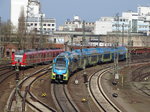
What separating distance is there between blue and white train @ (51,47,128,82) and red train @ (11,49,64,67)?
5419 mm

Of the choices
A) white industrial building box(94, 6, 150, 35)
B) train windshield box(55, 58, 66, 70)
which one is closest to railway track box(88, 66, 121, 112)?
train windshield box(55, 58, 66, 70)

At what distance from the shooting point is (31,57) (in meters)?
41.5

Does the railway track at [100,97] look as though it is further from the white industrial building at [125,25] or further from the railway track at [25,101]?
the white industrial building at [125,25]

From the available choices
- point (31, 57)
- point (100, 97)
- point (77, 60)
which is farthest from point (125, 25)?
point (100, 97)

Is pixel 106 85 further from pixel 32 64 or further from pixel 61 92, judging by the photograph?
pixel 32 64

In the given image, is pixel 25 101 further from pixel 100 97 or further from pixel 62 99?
pixel 100 97

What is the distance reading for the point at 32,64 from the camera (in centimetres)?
4247

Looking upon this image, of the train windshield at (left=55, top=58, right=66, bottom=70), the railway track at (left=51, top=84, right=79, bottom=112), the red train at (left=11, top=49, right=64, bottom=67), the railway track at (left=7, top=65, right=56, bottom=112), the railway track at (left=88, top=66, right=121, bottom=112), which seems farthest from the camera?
the red train at (left=11, top=49, right=64, bottom=67)

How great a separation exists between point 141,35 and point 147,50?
28720mm

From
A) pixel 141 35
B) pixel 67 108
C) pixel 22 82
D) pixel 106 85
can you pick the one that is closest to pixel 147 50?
pixel 141 35

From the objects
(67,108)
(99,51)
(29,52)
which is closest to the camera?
(67,108)

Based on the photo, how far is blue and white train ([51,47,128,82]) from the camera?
100 feet

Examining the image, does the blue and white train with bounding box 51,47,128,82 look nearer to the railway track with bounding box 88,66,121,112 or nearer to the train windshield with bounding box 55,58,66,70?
the train windshield with bounding box 55,58,66,70

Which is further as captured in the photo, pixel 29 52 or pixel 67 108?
pixel 29 52
